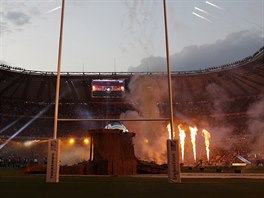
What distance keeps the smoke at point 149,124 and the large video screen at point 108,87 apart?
306 centimetres

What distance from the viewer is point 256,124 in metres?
48.7

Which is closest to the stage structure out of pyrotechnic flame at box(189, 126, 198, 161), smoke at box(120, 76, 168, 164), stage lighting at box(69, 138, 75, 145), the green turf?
the green turf

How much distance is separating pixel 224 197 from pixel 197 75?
46277 mm

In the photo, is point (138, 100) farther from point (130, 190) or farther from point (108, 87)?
point (130, 190)

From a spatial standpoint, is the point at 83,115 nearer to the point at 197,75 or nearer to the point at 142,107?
the point at 142,107

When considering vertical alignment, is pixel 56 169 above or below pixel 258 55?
below

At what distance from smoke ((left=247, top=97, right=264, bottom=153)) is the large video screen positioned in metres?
21.0

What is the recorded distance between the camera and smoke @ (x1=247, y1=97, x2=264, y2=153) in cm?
4603

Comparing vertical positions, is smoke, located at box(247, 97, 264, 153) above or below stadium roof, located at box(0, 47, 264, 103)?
below

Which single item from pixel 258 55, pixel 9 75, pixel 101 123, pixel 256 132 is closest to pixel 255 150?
pixel 256 132

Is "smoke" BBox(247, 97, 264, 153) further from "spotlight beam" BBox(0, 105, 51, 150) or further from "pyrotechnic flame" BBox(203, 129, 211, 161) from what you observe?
"spotlight beam" BBox(0, 105, 51, 150)

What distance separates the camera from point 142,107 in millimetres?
46344

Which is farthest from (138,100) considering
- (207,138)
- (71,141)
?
(71,141)

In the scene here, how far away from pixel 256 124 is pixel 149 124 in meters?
18.2
